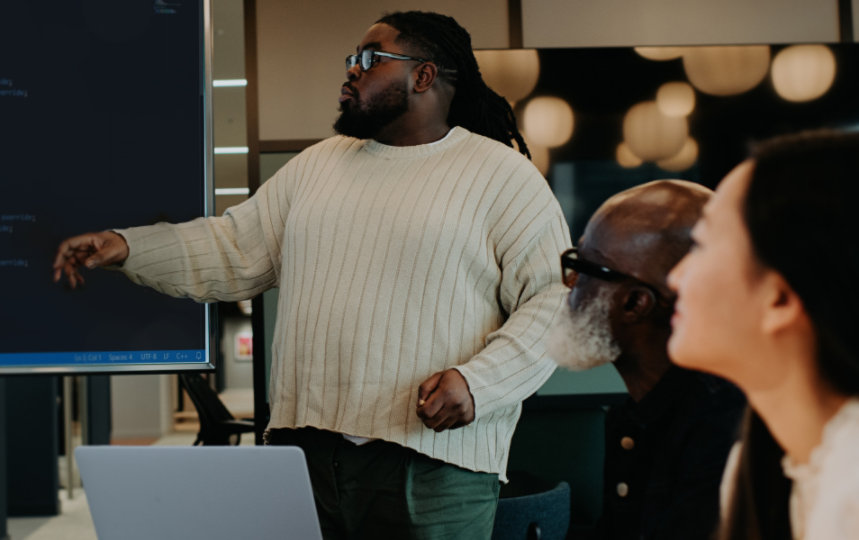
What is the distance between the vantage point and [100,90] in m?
1.74

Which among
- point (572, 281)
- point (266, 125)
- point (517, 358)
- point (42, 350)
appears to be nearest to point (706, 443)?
point (572, 281)

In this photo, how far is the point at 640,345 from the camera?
105 cm

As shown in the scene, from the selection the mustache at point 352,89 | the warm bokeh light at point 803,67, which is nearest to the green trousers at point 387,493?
the mustache at point 352,89

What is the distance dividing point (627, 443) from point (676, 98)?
2.47 metres

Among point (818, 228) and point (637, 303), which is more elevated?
point (818, 228)

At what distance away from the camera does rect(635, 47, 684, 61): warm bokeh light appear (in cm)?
324

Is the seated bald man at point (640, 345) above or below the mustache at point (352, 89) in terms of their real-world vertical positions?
below

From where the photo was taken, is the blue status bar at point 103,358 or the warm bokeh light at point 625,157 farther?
the warm bokeh light at point 625,157

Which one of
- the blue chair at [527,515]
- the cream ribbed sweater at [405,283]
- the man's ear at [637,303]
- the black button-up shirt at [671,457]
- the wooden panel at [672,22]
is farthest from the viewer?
the wooden panel at [672,22]

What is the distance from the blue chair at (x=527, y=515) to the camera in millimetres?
2088

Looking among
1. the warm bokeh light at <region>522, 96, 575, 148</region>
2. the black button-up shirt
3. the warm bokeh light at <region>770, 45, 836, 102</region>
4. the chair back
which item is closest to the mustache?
the black button-up shirt

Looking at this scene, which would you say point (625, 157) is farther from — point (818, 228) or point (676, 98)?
point (818, 228)

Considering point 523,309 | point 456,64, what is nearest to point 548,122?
point 456,64

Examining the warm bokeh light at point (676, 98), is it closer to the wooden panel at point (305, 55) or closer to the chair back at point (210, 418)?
the wooden panel at point (305, 55)
